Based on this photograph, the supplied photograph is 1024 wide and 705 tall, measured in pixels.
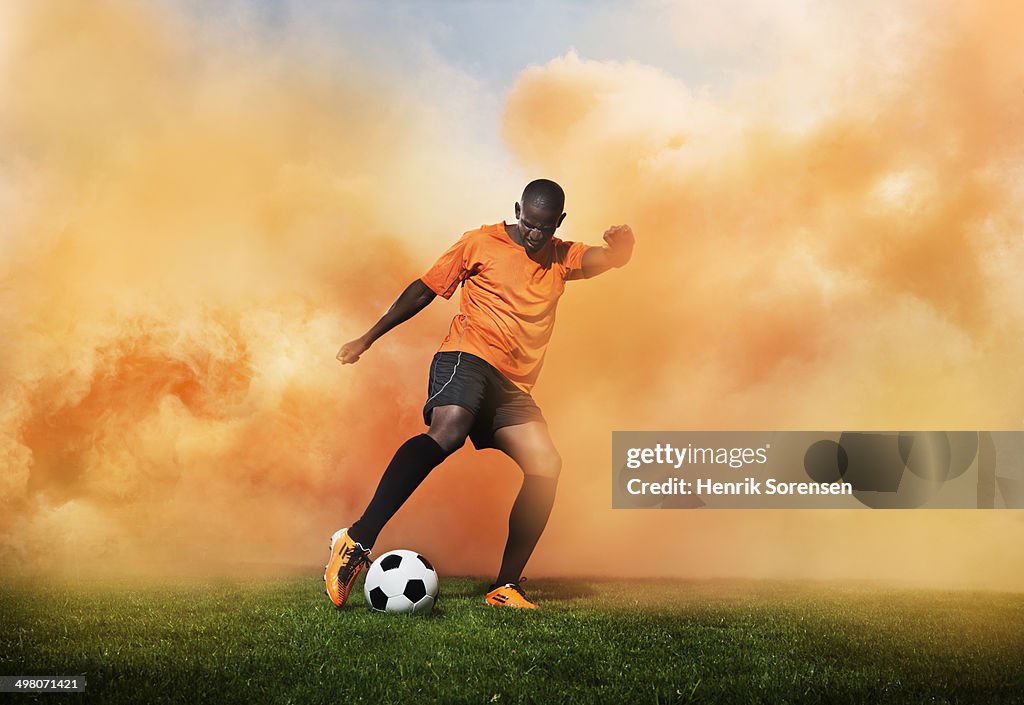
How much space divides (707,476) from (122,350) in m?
7.01

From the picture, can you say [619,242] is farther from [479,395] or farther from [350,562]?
[350,562]

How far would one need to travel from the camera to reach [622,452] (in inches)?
385

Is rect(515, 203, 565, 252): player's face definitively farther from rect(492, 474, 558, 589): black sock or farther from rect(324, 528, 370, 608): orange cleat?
rect(324, 528, 370, 608): orange cleat

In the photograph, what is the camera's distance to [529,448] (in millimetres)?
6867

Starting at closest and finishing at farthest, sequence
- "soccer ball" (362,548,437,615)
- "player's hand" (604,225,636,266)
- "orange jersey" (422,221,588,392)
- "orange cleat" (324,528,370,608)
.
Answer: "soccer ball" (362,548,437,615)
"orange cleat" (324,528,370,608)
"orange jersey" (422,221,588,392)
"player's hand" (604,225,636,266)

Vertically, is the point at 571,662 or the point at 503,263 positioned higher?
the point at 503,263

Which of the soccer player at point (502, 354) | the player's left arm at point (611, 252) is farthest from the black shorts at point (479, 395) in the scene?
the player's left arm at point (611, 252)

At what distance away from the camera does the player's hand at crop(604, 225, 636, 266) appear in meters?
7.08

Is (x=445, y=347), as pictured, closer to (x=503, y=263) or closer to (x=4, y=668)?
(x=503, y=263)


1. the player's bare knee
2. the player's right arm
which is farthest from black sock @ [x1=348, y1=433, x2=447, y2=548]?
the player's right arm

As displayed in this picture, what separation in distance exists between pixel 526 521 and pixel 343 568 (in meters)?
1.54

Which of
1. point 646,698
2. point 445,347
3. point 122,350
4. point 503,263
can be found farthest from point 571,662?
point 122,350

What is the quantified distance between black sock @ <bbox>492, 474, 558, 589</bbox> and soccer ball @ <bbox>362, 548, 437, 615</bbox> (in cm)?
86

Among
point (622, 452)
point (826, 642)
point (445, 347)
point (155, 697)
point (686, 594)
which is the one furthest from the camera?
point (622, 452)
